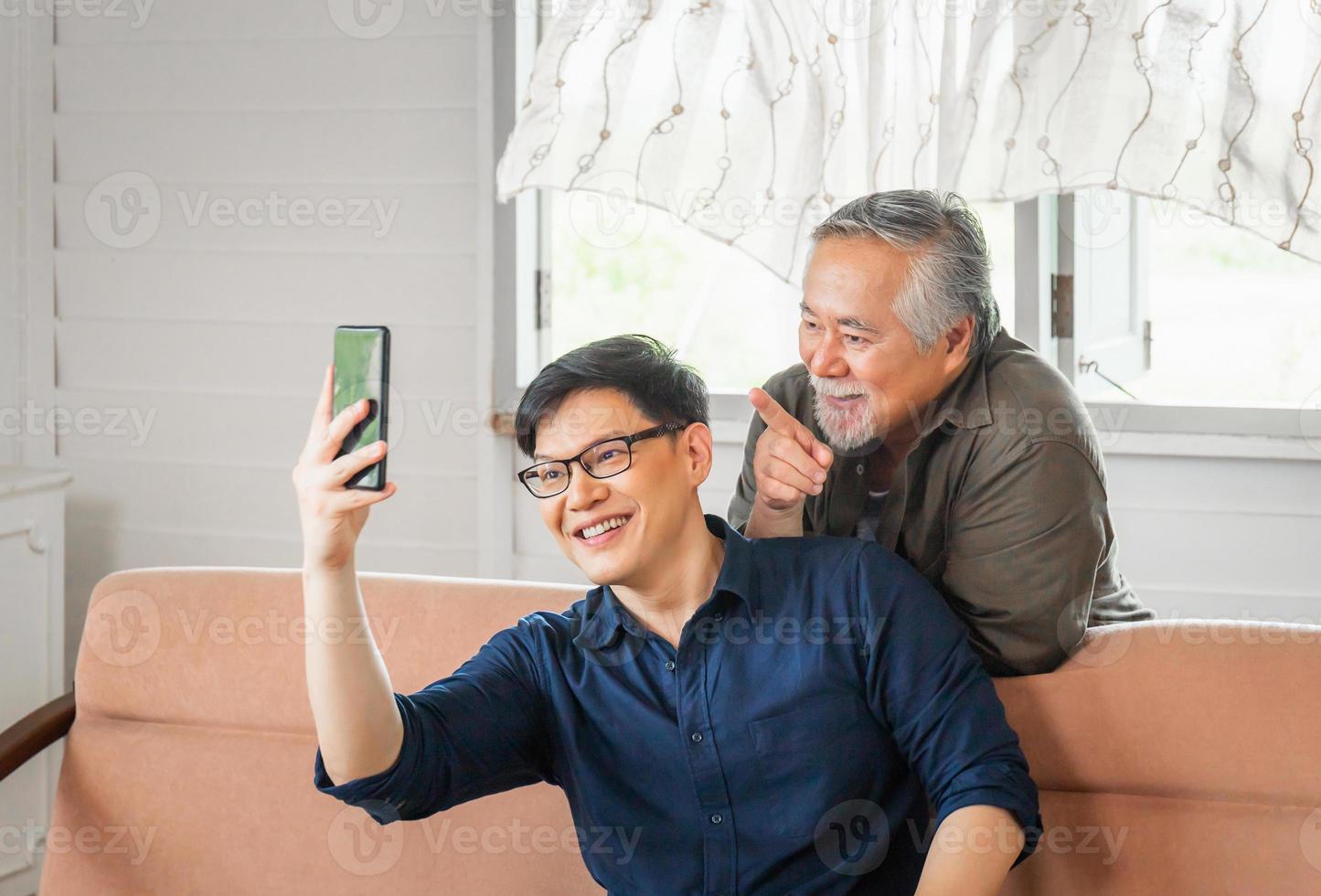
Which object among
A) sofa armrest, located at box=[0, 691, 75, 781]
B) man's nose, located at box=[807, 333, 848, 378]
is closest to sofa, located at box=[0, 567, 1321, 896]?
sofa armrest, located at box=[0, 691, 75, 781]

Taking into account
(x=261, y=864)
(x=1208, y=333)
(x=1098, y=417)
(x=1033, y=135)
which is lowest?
(x=261, y=864)

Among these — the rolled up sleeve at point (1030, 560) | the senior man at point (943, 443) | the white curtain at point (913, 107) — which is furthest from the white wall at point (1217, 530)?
the rolled up sleeve at point (1030, 560)

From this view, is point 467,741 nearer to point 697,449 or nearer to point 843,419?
point 697,449

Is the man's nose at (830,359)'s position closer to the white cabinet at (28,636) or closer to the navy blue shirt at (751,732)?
the navy blue shirt at (751,732)

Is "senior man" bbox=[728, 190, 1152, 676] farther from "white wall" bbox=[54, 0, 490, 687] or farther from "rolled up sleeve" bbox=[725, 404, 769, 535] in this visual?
"white wall" bbox=[54, 0, 490, 687]

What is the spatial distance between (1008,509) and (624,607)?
52 cm

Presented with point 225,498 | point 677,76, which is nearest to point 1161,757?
point 677,76

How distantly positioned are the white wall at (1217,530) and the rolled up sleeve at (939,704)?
4.48 ft

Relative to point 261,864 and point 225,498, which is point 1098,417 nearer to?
point 261,864

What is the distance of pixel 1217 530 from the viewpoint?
2695mm

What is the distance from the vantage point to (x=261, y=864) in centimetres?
189

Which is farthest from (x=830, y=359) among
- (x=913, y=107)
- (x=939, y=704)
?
(x=913, y=107)

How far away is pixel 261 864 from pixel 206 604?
1.33 ft

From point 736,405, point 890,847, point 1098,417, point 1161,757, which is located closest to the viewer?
point 890,847
